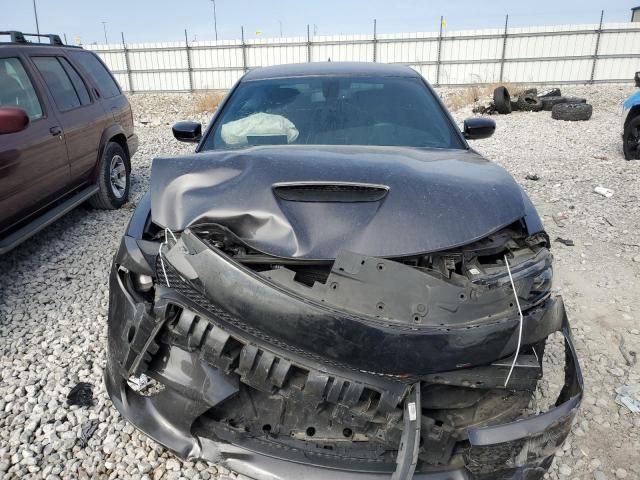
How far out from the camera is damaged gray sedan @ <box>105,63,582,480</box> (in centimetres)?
146

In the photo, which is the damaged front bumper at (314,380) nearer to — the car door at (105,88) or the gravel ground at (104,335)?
the gravel ground at (104,335)

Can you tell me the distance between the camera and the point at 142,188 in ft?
21.3

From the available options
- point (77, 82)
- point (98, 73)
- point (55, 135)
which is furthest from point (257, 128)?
point (98, 73)

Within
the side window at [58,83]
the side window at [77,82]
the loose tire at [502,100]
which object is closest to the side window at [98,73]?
the side window at [77,82]

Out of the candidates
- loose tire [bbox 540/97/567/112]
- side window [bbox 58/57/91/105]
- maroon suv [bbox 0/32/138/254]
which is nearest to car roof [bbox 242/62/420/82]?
maroon suv [bbox 0/32/138/254]

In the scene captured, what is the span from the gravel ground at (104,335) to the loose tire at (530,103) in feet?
24.0

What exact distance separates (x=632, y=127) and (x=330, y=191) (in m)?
7.83

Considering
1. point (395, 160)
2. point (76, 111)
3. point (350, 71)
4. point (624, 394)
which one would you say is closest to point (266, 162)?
point (395, 160)

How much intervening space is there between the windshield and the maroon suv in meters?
1.66

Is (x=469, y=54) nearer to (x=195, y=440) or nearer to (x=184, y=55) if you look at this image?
(x=184, y=55)

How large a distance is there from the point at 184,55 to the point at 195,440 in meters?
22.3

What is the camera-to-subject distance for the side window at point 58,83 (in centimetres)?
445

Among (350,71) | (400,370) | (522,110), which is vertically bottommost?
(522,110)

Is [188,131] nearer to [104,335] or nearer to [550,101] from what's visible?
[104,335]
